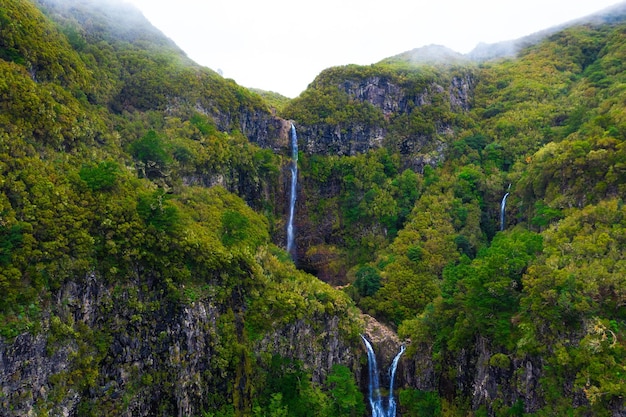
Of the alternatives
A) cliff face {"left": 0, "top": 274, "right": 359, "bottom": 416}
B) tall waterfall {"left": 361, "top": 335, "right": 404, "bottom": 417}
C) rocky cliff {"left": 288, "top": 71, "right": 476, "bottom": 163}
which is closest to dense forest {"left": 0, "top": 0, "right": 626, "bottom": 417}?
cliff face {"left": 0, "top": 274, "right": 359, "bottom": 416}

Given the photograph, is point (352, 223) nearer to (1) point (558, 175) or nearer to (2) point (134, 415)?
(1) point (558, 175)

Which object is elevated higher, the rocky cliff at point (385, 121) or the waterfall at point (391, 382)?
the rocky cliff at point (385, 121)

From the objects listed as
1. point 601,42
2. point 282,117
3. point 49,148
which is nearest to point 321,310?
point 49,148

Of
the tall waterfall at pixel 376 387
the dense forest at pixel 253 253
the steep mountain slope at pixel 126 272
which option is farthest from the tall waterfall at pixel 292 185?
the tall waterfall at pixel 376 387

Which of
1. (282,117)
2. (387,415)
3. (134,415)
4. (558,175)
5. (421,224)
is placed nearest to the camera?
(134,415)

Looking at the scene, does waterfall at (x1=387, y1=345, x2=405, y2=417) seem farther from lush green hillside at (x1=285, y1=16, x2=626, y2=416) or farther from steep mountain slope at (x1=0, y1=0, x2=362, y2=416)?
steep mountain slope at (x1=0, y1=0, x2=362, y2=416)

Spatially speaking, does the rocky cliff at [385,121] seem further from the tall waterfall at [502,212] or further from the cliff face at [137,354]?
the cliff face at [137,354]
